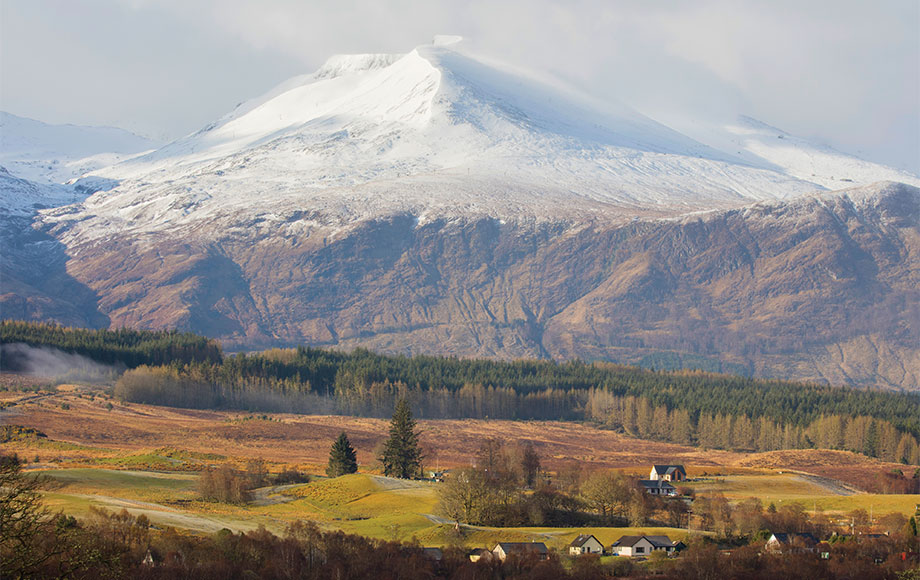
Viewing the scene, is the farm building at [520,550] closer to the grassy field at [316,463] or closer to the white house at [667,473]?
the grassy field at [316,463]

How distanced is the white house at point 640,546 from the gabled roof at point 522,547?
4498 mm

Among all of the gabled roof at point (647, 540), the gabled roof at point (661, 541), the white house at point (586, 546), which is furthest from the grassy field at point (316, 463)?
the gabled roof at point (661, 541)

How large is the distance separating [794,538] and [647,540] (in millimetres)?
8839

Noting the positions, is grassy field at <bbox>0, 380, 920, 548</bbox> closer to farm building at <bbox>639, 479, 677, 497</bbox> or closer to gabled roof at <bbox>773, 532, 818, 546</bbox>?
farm building at <bbox>639, 479, 677, 497</bbox>

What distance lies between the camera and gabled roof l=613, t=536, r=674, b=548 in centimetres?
6141

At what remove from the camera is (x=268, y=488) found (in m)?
79.6

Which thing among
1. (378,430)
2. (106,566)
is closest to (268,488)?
(106,566)

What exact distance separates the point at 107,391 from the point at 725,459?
79.7 m

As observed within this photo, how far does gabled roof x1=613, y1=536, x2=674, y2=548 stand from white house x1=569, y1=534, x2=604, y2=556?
3.16 feet

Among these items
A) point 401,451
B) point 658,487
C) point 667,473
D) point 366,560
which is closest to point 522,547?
point 366,560

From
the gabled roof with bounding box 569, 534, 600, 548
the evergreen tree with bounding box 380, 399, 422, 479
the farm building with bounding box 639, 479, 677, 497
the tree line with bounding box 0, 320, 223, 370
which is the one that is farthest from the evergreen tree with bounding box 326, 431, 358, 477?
the tree line with bounding box 0, 320, 223, 370

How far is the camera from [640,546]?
61469 mm

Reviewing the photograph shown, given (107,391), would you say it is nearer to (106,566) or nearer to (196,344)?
(196,344)

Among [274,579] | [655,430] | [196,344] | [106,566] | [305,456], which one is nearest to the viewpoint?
[106,566]
